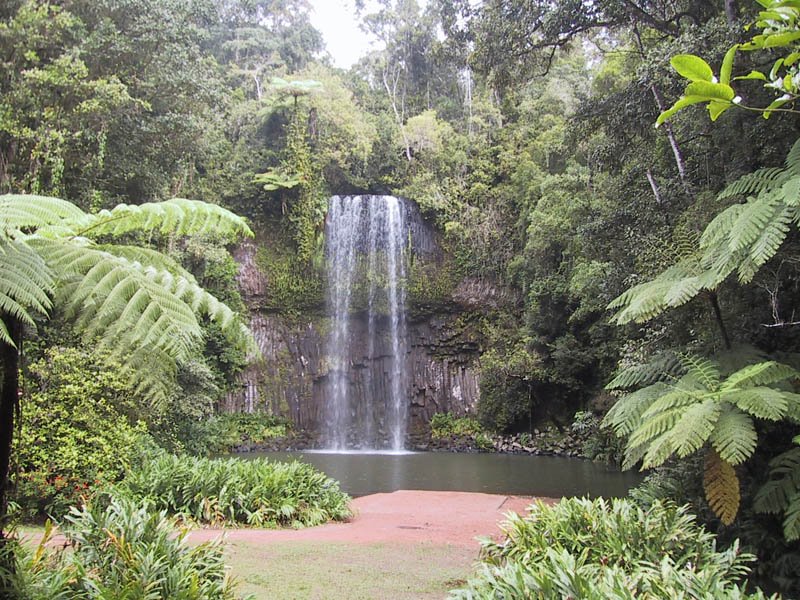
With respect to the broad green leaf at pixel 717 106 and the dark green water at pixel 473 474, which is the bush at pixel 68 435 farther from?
the broad green leaf at pixel 717 106

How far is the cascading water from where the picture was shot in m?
20.3

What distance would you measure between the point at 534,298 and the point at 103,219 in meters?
15.0

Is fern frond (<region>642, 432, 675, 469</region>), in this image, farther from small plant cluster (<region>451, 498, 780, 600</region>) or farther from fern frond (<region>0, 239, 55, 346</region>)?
fern frond (<region>0, 239, 55, 346</region>)

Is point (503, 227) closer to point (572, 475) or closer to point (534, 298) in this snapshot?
point (534, 298)

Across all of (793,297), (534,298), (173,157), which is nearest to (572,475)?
(534,298)

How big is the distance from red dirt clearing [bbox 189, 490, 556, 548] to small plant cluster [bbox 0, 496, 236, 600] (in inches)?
46.2

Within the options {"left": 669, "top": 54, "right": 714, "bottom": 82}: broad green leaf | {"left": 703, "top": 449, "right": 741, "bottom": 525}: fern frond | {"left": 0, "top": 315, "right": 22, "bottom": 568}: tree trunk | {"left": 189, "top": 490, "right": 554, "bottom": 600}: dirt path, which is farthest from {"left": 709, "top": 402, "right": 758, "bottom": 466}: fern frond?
{"left": 0, "top": 315, "right": 22, "bottom": 568}: tree trunk

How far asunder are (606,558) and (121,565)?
9.83 ft

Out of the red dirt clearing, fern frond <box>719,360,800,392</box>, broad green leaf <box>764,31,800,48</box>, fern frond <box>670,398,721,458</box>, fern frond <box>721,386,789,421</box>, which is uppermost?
broad green leaf <box>764,31,800,48</box>

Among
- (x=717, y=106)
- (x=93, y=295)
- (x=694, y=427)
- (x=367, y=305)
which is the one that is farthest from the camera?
(x=367, y=305)

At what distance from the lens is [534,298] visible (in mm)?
17328

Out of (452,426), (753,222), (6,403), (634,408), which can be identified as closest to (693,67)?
(753,222)

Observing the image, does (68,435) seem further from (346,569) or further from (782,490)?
(782,490)

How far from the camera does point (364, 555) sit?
5.17 m
